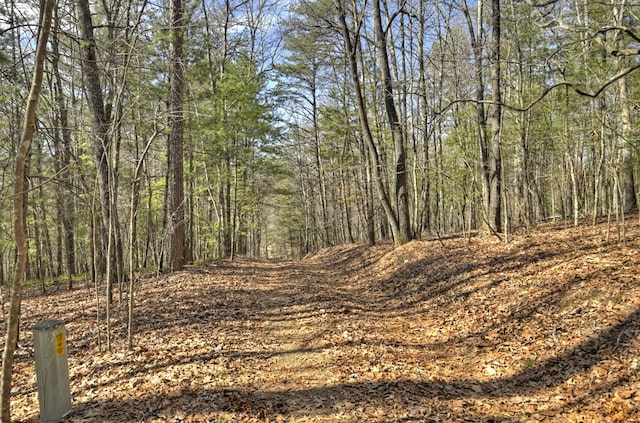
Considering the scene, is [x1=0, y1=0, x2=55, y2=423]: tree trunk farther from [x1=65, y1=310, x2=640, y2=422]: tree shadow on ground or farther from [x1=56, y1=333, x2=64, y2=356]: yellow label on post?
[x1=65, y1=310, x2=640, y2=422]: tree shadow on ground

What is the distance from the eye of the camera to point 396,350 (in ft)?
17.6

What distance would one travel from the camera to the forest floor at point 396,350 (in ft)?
12.5

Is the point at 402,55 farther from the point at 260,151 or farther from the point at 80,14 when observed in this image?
the point at 80,14

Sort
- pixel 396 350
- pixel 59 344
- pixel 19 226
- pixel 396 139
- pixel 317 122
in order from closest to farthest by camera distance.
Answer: pixel 19 226
pixel 59 344
pixel 396 350
pixel 396 139
pixel 317 122

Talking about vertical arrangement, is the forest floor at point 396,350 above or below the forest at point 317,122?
below

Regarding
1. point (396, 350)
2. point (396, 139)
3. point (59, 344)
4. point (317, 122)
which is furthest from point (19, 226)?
point (317, 122)

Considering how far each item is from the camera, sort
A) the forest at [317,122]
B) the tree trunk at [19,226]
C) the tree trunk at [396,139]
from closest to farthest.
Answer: the tree trunk at [19,226] < the forest at [317,122] < the tree trunk at [396,139]

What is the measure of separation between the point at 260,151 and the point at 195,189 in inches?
142

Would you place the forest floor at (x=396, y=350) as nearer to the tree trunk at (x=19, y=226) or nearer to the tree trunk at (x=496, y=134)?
the tree trunk at (x=19, y=226)

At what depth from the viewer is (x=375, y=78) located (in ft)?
51.9

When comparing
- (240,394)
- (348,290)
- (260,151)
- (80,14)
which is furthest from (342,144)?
(240,394)

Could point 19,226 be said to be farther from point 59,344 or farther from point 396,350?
point 396,350

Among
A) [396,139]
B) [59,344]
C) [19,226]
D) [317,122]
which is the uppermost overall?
[317,122]

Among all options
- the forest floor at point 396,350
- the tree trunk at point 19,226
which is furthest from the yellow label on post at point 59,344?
the tree trunk at point 19,226
